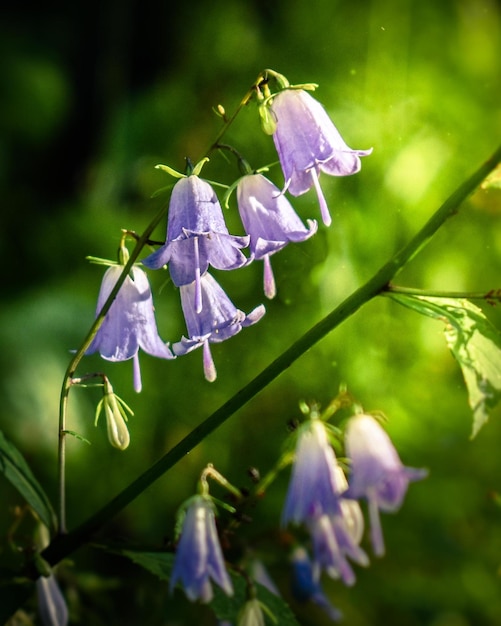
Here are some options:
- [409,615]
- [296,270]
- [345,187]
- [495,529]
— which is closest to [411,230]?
[345,187]

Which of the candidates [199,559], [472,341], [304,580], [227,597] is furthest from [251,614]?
[472,341]

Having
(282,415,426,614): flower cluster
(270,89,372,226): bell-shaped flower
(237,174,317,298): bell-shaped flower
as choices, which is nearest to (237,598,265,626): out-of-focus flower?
(282,415,426,614): flower cluster

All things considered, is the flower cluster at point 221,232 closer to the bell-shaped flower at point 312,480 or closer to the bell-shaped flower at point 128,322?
the bell-shaped flower at point 128,322

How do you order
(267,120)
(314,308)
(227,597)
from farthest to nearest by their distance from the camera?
(314,308)
(227,597)
(267,120)

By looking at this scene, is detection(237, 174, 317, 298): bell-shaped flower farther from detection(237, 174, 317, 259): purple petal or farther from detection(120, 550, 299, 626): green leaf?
detection(120, 550, 299, 626): green leaf

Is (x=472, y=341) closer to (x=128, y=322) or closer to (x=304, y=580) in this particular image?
(x=128, y=322)

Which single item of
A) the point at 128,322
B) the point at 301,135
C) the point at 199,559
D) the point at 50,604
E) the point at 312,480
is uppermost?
the point at 301,135

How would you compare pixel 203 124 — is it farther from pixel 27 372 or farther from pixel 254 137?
pixel 27 372
